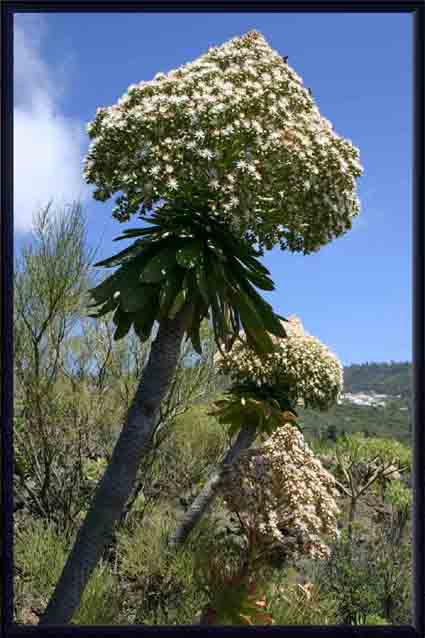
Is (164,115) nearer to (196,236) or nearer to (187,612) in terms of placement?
(196,236)

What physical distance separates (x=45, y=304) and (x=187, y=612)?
3.49m

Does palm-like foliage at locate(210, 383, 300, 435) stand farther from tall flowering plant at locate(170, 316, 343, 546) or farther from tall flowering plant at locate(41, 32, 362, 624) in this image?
tall flowering plant at locate(41, 32, 362, 624)

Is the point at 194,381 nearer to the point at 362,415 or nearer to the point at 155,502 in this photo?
the point at 155,502

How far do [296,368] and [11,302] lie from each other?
2.33 m

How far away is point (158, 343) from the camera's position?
3424 millimetres

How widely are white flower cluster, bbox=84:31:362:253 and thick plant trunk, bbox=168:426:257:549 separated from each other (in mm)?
1922

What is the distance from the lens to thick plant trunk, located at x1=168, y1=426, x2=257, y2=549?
15.1ft

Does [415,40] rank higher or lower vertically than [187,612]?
higher

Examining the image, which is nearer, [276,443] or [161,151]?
[161,151]

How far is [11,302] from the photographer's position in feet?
10.4

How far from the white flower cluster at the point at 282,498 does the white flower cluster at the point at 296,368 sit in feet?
1.54

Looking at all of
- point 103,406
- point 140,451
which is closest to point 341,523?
point 103,406

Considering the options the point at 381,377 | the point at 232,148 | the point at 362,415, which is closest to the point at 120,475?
the point at 232,148

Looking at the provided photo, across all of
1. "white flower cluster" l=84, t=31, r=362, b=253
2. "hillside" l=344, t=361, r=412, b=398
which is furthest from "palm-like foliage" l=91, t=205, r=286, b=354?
"hillside" l=344, t=361, r=412, b=398
